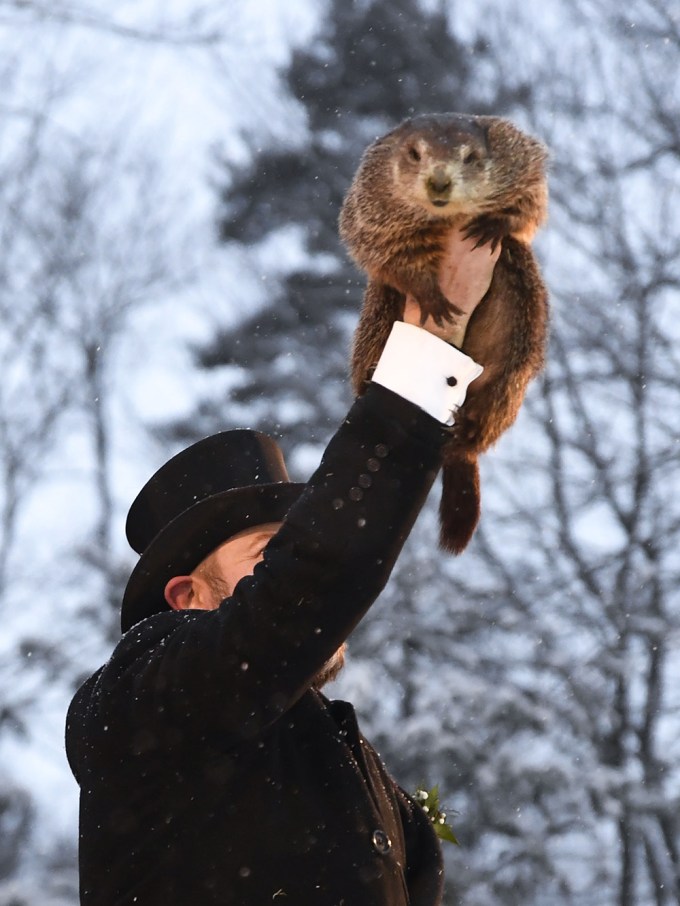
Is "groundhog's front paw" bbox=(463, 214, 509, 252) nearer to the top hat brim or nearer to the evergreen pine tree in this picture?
the top hat brim

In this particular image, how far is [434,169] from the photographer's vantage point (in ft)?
6.07

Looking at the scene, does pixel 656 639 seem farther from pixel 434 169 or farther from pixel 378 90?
pixel 434 169

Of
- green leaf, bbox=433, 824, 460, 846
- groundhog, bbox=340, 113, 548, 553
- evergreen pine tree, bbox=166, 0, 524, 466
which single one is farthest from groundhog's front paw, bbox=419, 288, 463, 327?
evergreen pine tree, bbox=166, 0, 524, 466

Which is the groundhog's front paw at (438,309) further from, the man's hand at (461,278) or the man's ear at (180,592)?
the man's ear at (180,592)

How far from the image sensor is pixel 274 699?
156cm

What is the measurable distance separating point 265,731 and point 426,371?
1.78 feet

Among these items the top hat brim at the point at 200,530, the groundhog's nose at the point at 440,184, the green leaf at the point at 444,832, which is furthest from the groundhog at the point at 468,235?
the green leaf at the point at 444,832

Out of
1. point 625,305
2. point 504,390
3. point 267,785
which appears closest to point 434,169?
point 504,390

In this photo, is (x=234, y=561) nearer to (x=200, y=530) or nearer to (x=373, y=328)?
(x=200, y=530)

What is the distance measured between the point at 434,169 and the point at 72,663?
8.85 metres

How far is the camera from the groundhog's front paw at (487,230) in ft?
5.98

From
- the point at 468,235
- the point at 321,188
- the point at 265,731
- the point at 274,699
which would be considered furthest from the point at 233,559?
the point at 321,188

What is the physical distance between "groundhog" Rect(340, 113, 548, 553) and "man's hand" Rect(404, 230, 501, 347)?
1 centimetres

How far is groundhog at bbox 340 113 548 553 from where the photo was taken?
6.10 ft
